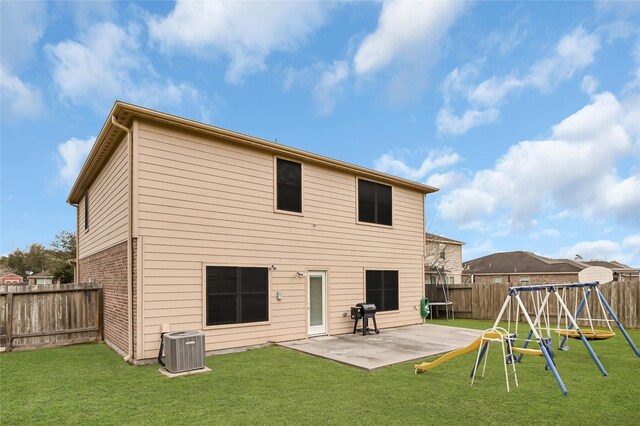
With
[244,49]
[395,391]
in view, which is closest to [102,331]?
[395,391]

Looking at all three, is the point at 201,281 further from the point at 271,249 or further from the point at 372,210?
the point at 372,210

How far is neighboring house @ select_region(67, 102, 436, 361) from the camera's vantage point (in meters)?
7.56

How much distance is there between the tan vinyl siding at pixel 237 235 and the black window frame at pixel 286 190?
0.18m

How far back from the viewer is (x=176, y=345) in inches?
265

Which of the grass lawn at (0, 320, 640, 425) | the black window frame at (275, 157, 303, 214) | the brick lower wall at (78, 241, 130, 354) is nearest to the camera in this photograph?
the grass lawn at (0, 320, 640, 425)

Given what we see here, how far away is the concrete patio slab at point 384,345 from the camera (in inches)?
300

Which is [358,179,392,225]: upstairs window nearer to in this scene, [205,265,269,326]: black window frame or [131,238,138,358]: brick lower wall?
[205,265,269,326]: black window frame

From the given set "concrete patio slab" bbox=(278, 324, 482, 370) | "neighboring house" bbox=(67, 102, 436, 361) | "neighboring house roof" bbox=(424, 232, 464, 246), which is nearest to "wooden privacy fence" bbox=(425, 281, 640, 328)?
"concrete patio slab" bbox=(278, 324, 482, 370)

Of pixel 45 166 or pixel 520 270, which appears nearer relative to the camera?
pixel 45 166

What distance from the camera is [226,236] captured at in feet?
28.4

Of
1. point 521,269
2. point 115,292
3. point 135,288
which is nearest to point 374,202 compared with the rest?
point 135,288

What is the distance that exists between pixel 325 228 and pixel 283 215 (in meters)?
1.47

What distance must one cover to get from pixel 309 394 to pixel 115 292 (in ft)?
18.4

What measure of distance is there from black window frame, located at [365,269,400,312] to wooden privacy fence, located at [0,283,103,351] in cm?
736
